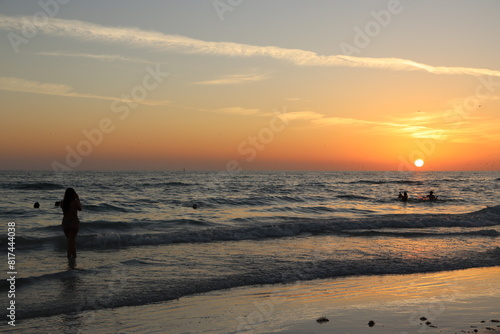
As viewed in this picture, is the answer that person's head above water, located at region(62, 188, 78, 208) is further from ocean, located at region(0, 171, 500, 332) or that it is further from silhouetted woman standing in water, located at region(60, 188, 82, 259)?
ocean, located at region(0, 171, 500, 332)

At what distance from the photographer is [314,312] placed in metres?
8.81

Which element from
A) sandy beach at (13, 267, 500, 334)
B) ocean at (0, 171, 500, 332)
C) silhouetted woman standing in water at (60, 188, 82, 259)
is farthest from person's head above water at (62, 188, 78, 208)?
sandy beach at (13, 267, 500, 334)

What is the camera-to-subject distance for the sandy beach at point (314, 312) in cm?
786

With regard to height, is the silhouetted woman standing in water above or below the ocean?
above

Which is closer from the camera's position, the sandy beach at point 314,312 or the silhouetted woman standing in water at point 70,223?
the sandy beach at point 314,312

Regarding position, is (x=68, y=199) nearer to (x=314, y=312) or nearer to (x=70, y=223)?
(x=70, y=223)

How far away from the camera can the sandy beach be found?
7.86 m

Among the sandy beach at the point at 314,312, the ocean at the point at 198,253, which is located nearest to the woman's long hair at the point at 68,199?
the ocean at the point at 198,253

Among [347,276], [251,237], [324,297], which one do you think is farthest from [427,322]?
[251,237]

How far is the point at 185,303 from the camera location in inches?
379

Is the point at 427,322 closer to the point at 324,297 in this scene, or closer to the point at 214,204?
the point at 324,297

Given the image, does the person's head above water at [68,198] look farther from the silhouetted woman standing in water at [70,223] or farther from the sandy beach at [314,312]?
the sandy beach at [314,312]

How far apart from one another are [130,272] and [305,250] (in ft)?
22.6

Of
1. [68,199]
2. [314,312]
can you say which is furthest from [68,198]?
[314,312]
